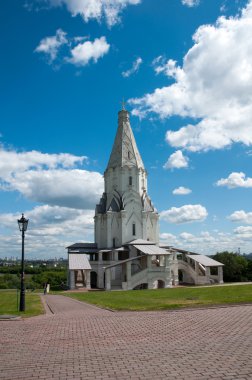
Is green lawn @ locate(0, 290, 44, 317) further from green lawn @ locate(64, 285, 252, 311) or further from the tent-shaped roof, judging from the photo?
the tent-shaped roof

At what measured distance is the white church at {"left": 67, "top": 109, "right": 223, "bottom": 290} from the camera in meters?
44.8

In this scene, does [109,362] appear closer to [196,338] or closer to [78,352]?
[78,352]

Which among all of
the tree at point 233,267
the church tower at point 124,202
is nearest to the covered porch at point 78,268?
the church tower at point 124,202

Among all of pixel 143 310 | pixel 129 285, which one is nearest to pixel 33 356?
pixel 143 310

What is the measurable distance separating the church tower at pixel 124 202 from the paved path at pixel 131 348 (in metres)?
38.0

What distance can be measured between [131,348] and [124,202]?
44.0 metres

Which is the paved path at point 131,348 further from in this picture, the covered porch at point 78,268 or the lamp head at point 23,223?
the covered porch at point 78,268

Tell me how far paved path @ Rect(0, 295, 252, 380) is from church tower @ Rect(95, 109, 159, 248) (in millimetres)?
38034

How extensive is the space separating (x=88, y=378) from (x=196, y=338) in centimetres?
414

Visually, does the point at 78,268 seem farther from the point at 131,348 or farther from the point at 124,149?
the point at 131,348

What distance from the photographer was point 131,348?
858 centimetres

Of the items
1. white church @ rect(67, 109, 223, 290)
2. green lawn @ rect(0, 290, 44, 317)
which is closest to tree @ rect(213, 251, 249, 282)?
white church @ rect(67, 109, 223, 290)

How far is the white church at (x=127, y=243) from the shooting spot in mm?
44781

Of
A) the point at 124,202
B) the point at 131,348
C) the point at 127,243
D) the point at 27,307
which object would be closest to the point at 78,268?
the point at 127,243
